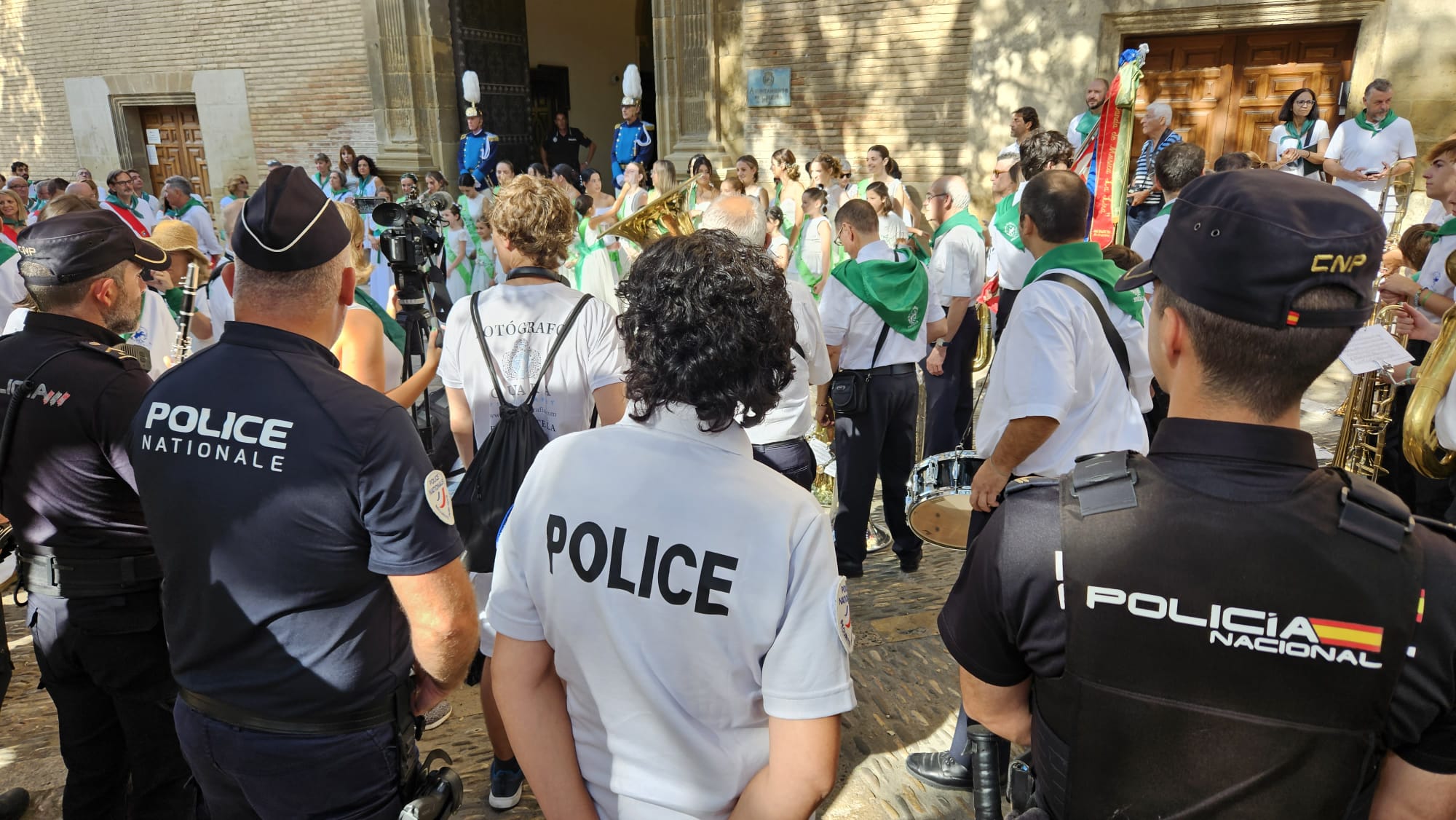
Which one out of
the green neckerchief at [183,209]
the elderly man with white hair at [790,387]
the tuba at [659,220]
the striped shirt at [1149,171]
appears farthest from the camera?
the green neckerchief at [183,209]

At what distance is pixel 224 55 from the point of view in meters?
15.6

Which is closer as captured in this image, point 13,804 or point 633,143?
point 13,804

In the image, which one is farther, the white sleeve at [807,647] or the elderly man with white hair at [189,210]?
the elderly man with white hair at [189,210]

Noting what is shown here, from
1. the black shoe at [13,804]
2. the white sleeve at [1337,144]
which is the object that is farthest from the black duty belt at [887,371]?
the white sleeve at [1337,144]

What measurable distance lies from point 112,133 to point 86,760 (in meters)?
19.2

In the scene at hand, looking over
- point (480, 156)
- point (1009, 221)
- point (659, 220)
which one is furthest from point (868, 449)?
point (480, 156)

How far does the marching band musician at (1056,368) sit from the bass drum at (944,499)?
36 cm

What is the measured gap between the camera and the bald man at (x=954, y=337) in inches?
212

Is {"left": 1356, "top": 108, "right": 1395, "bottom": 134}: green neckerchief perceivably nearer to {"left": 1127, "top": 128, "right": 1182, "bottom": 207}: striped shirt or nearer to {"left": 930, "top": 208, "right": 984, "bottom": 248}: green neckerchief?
{"left": 1127, "top": 128, "right": 1182, "bottom": 207}: striped shirt

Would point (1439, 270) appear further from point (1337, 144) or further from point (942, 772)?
point (1337, 144)

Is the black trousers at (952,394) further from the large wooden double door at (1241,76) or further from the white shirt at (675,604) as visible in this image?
the large wooden double door at (1241,76)

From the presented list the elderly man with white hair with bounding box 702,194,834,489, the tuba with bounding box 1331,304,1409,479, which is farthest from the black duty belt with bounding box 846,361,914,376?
the tuba with bounding box 1331,304,1409,479

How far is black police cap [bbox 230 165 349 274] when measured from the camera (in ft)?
5.78

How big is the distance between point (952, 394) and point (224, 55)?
15713mm
